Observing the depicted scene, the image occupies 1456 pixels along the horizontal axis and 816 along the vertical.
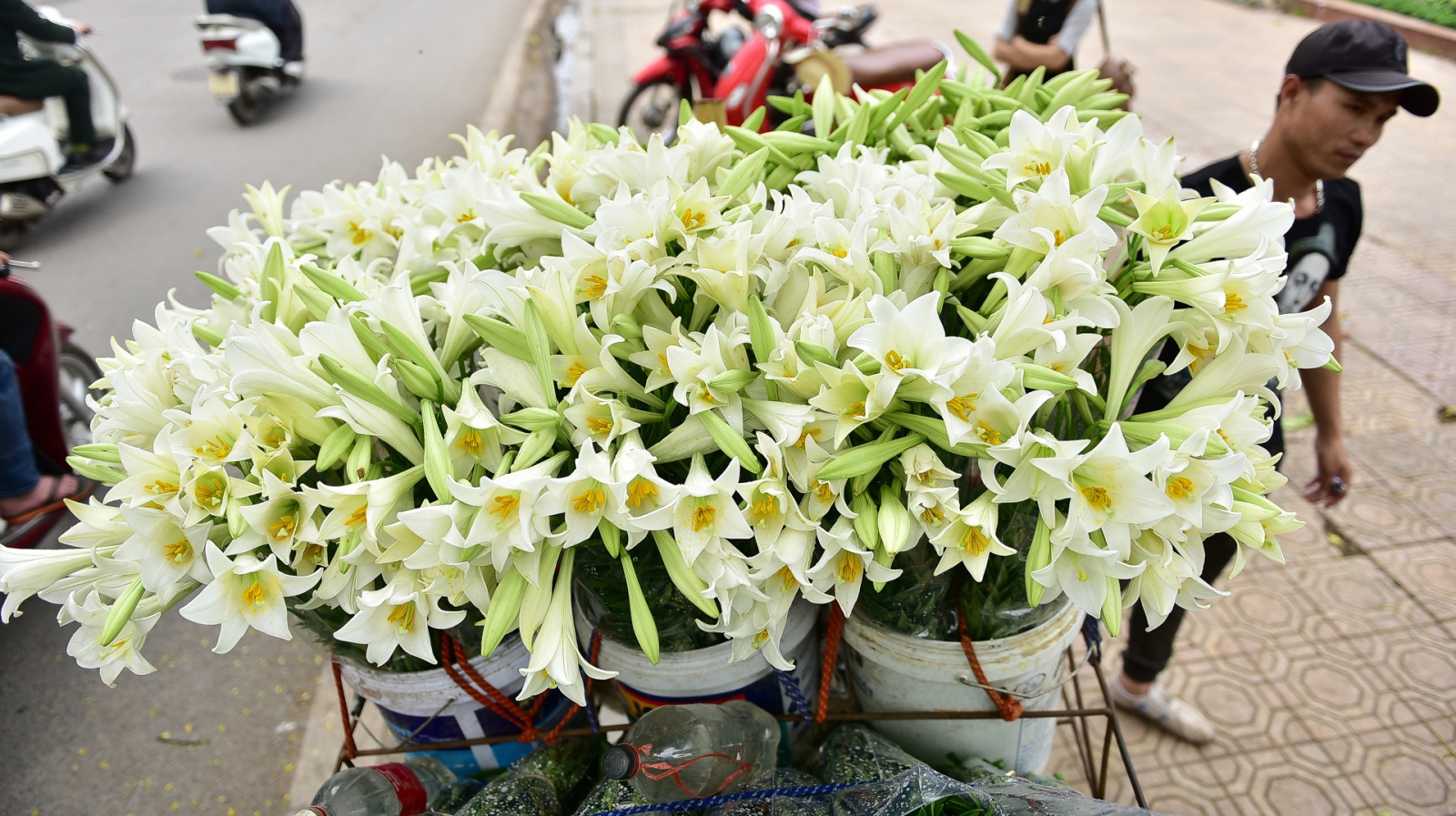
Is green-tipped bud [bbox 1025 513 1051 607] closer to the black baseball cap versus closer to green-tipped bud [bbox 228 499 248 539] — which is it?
green-tipped bud [bbox 228 499 248 539]

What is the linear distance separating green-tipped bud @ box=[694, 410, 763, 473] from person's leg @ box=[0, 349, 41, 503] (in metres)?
3.07

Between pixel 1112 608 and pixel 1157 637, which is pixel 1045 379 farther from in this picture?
pixel 1157 637

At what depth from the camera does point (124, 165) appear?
6.57 metres

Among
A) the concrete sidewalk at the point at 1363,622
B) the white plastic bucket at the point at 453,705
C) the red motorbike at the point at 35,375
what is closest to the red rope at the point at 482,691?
the white plastic bucket at the point at 453,705

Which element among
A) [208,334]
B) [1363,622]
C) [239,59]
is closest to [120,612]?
[208,334]

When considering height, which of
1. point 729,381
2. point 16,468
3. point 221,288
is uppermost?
point 729,381

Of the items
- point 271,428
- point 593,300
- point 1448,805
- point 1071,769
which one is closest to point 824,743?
point 593,300

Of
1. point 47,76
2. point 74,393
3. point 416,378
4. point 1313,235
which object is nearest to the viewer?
point 416,378

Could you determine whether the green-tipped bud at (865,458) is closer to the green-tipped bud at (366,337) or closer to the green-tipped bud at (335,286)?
the green-tipped bud at (366,337)

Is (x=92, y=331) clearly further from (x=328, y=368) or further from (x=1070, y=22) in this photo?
(x=1070, y=22)

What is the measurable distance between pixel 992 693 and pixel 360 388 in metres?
1.05

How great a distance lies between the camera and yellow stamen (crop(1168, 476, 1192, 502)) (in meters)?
1.01

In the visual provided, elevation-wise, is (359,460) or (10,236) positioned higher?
(359,460)

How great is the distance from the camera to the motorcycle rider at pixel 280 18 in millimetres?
7723
